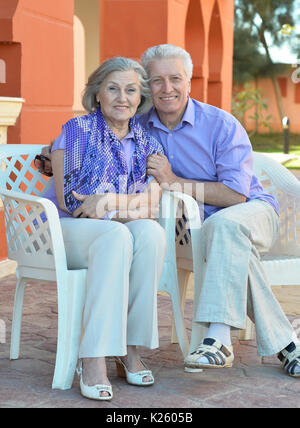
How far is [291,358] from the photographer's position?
3316mm

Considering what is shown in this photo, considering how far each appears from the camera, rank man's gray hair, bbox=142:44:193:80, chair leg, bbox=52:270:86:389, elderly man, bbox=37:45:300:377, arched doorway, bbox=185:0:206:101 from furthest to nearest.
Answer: arched doorway, bbox=185:0:206:101
man's gray hair, bbox=142:44:193:80
elderly man, bbox=37:45:300:377
chair leg, bbox=52:270:86:389

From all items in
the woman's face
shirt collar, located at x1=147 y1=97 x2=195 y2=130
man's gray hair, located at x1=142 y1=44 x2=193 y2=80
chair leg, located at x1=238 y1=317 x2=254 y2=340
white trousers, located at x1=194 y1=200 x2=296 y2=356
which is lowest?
chair leg, located at x1=238 y1=317 x2=254 y2=340

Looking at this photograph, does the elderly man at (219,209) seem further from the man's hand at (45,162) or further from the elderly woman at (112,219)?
the man's hand at (45,162)

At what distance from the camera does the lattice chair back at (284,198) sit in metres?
3.76

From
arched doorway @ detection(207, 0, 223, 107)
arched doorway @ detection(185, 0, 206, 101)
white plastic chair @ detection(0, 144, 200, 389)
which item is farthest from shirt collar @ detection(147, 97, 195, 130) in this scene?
arched doorway @ detection(207, 0, 223, 107)

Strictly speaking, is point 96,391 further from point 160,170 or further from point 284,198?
point 284,198

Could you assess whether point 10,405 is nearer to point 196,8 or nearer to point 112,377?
point 112,377

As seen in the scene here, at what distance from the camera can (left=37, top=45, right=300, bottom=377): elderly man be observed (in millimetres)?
3141

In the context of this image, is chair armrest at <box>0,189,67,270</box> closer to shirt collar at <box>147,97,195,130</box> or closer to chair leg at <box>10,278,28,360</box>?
chair leg at <box>10,278,28,360</box>

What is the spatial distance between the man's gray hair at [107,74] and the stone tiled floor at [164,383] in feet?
3.68

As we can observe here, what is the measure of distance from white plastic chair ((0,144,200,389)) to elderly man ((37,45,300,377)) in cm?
15

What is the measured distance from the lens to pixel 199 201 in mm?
3477

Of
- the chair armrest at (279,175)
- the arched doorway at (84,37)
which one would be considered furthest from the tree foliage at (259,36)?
the chair armrest at (279,175)

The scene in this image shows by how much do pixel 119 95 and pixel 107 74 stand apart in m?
0.11
